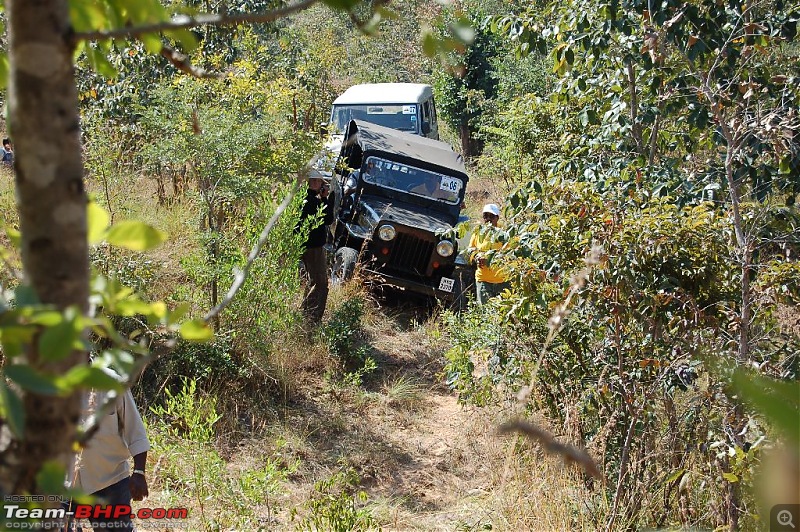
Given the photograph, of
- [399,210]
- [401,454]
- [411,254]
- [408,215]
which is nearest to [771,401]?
[401,454]

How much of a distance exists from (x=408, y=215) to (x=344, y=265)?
1017mm

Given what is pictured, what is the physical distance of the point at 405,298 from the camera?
336 inches

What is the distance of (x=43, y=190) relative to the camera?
866 millimetres

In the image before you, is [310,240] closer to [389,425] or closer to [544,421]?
[389,425]

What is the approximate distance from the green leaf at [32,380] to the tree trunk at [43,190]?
3.6 inches

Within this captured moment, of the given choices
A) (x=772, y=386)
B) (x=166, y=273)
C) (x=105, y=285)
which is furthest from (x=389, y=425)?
(x=772, y=386)

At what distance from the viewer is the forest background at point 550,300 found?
3102 millimetres

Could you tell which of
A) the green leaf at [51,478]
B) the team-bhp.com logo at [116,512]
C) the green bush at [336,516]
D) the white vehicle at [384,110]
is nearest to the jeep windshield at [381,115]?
the white vehicle at [384,110]

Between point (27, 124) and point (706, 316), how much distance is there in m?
3.18

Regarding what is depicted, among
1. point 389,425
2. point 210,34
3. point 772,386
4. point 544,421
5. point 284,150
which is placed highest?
point 210,34

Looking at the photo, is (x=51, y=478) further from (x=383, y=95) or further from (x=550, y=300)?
(x=383, y=95)

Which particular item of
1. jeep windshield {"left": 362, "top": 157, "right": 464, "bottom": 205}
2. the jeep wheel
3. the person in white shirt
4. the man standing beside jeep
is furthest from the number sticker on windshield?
the person in white shirt

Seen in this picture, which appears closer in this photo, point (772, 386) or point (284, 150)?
point (772, 386)

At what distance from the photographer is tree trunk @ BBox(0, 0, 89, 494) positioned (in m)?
0.87
